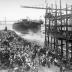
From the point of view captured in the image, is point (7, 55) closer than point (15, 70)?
No

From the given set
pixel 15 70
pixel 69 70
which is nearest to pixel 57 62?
pixel 69 70

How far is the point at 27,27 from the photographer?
41.2m

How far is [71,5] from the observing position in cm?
1636

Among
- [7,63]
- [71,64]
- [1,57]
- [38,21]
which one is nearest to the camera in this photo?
[7,63]

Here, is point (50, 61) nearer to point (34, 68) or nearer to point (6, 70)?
point (34, 68)

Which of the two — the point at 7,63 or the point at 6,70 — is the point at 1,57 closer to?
the point at 7,63

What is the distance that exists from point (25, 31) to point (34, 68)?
3116 cm

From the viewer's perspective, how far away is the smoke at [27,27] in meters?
40.6

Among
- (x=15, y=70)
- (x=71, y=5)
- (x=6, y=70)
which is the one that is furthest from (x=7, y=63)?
(x=71, y=5)

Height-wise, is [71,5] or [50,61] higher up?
[71,5]

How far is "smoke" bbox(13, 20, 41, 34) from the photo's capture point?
40.6 m

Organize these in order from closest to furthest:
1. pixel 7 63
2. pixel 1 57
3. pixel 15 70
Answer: pixel 15 70, pixel 7 63, pixel 1 57

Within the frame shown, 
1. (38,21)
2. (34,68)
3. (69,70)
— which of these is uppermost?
(38,21)

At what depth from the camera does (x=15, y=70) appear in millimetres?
11633
